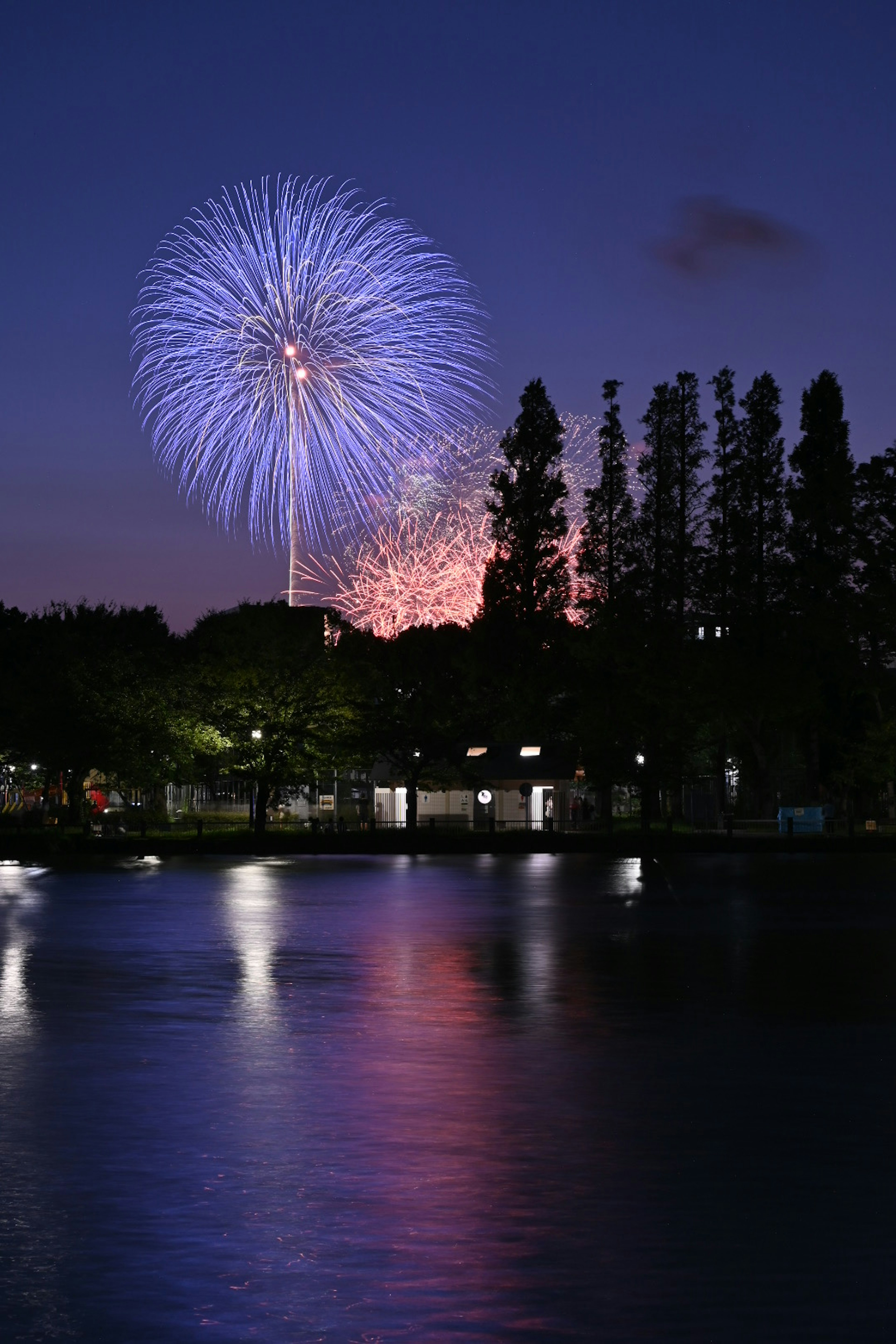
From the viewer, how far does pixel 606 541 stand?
86312 mm

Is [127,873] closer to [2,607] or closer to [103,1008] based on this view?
[103,1008]

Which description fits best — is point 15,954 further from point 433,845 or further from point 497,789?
point 497,789

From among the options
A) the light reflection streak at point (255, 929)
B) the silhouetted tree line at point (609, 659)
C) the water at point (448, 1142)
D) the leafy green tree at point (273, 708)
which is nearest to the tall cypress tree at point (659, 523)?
the silhouetted tree line at point (609, 659)

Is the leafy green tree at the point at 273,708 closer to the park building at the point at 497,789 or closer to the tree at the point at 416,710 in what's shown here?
the tree at the point at 416,710

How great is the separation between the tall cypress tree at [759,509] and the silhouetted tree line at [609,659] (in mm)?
91

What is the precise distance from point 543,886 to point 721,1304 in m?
35.1

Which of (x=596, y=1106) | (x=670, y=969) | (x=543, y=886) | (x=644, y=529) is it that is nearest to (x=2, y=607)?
(x=644, y=529)

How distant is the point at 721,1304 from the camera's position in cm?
752

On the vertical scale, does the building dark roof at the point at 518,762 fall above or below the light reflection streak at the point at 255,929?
above

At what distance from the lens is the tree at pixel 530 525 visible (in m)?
87.6

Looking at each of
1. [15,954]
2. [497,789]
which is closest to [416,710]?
[497,789]

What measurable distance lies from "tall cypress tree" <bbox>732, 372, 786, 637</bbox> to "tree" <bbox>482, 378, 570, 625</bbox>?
9000 millimetres

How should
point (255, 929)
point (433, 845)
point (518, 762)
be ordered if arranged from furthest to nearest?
point (518, 762), point (433, 845), point (255, 929)

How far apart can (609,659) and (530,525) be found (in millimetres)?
8582
